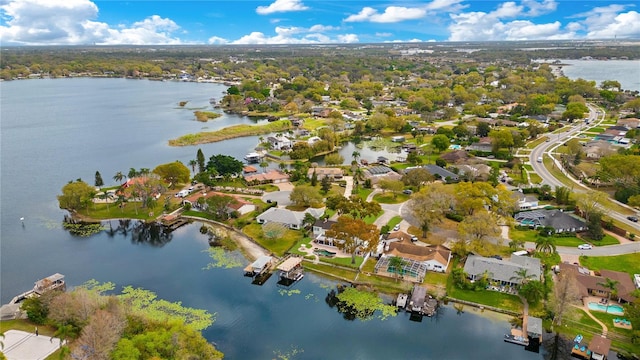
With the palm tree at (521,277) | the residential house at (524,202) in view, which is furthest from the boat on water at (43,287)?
the residential house at (524,202)

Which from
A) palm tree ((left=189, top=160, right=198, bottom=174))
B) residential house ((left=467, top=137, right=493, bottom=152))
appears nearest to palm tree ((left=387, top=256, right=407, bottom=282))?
palm tree ((left=189, top=160, right=198, bottom=174))

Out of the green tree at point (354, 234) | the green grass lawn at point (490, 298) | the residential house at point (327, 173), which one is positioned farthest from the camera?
the residential house at point (327, 173)

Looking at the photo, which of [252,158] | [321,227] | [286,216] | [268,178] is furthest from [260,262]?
[252,158]

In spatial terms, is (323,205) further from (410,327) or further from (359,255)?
(410,327)

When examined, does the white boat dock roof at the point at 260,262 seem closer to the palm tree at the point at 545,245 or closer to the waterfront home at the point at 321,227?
the waterfront home at the point at 321,227

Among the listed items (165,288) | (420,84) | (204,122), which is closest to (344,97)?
(420,84)

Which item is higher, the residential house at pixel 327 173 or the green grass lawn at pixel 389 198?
the residential house at pixel 327 173

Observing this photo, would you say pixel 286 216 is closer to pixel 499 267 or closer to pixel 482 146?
pixel 499 267
